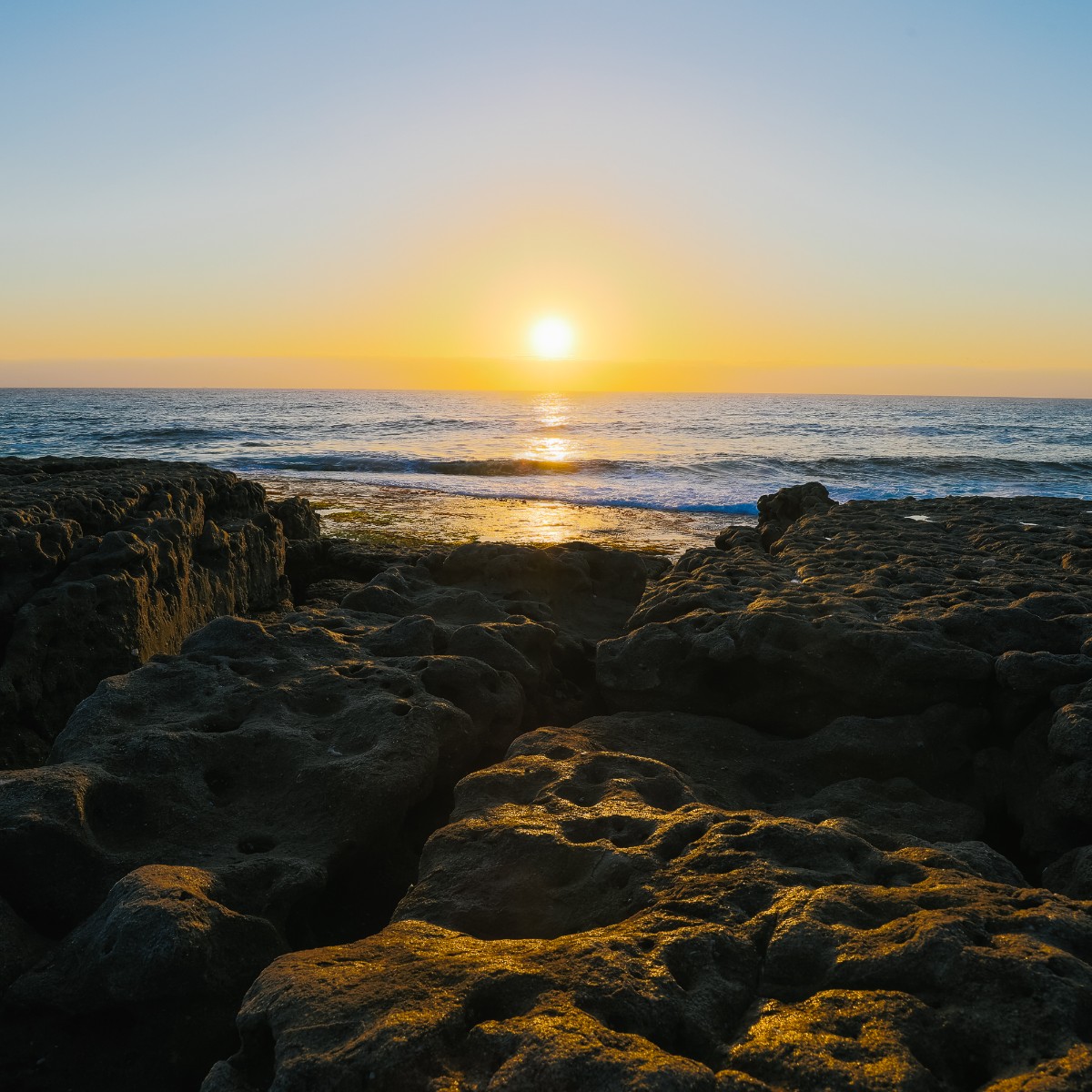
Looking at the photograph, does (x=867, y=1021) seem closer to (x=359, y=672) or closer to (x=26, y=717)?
(x=359, y=672)

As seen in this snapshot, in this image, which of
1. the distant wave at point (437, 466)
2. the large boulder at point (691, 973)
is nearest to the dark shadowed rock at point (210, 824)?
the large boulder at point (691, 973)

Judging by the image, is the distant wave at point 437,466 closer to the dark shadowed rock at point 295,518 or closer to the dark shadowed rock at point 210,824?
the dark shadowed rock at point 295,518

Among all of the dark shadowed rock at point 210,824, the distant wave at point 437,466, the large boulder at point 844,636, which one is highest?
the distant wave at point 437,466

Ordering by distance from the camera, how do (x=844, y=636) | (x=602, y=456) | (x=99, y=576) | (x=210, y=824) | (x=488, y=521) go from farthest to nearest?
(x=602, y=456), (x=488, y=521), (x=99, y=576), (x=844, y=636), (x=210, y=824)

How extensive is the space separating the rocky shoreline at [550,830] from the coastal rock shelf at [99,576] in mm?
34

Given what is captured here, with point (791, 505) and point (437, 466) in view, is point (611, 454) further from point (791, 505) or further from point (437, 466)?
point (791, 505)

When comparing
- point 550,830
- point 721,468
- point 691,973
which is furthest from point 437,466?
point 691,973

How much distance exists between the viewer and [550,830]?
3477 millimetres

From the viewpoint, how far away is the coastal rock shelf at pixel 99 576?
20.0ft

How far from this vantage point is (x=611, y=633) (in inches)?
328

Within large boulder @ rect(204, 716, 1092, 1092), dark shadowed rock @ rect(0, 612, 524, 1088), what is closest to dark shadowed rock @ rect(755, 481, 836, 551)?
dark shadowed rock @ rect(0, 612, 524, 1088)

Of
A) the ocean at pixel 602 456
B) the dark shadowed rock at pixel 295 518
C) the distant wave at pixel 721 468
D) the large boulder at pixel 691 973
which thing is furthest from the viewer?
the distant wave at pixel 721 468

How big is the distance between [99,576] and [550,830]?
4.85 metres

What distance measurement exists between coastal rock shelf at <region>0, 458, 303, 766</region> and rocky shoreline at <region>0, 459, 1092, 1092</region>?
0.03 metres
